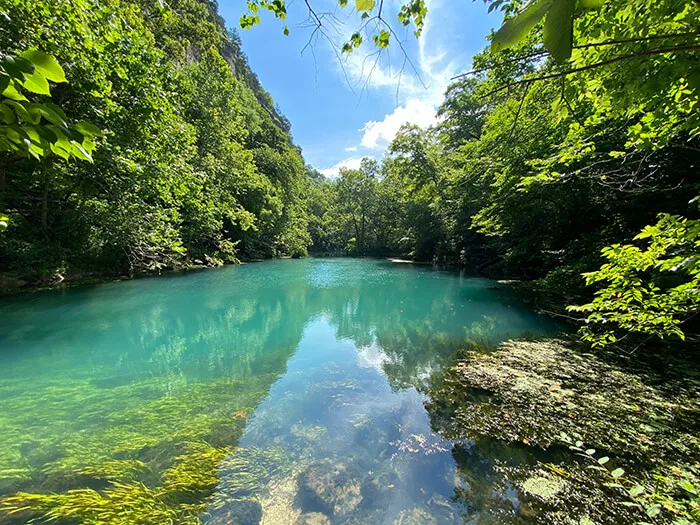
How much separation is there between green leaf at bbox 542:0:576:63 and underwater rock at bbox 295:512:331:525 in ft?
10.5

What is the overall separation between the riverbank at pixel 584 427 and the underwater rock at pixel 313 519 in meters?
1.56

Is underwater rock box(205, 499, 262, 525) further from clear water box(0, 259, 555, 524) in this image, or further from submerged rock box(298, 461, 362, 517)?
submerged rock box(298, 461, 362, 517)

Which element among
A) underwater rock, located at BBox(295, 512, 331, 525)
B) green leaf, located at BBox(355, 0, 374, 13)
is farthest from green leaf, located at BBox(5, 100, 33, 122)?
underwater rock, located at BBox(295, 512, 331, 525)

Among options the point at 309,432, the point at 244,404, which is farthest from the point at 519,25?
the point at 244,404

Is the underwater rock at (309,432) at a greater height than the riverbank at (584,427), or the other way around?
the riverbank at (584,427)

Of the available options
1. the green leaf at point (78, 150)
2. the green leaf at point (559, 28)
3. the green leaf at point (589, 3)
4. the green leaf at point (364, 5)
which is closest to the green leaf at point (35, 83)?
the green leaf at point (78, 150)

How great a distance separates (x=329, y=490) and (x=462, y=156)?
63.9ft

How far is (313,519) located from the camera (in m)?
2.51

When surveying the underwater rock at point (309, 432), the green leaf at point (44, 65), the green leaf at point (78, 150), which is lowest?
the underwater rock at point (309, 432)

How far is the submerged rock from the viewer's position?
8.65 ft

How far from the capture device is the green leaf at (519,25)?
2.12ft

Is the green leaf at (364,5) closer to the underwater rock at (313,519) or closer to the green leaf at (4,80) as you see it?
the green leaf at (4,80)

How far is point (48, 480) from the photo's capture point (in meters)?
2.71

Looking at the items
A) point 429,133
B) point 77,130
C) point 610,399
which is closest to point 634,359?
point 610,399
